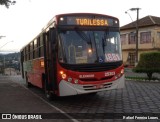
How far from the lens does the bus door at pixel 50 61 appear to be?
12.5 metres

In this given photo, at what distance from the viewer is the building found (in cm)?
6050

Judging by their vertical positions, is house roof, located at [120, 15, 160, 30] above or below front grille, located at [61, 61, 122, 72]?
above

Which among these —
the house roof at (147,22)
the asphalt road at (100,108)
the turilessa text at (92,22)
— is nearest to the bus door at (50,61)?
the asphalt road at (100,108)

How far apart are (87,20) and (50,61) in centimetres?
230

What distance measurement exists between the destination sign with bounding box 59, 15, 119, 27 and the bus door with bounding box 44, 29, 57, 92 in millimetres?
657

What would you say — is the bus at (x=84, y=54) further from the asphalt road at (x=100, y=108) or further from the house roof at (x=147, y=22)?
the house roof at (x=147, y=22)

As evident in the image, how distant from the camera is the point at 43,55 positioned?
1490 cm

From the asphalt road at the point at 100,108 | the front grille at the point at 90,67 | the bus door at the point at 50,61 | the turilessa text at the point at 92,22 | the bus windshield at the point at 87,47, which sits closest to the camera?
the asphalt road at the point at 100,108

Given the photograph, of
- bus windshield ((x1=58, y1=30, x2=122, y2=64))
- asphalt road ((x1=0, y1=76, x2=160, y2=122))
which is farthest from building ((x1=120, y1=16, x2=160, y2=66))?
bus windshield ((x1=58, y1=30, x2=122, y2=64))

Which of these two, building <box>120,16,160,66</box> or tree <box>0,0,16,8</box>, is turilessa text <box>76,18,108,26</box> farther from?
building <box>120,16,160,66</box>

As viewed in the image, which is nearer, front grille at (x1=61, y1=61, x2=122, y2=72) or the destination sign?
front grille at (x1=61, y1=61, x2=122, y2=72)

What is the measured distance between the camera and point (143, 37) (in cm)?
6334

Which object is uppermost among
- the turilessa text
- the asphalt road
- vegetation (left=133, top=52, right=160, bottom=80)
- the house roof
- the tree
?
the house roof

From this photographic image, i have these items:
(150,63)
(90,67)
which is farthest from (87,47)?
(150,63)
